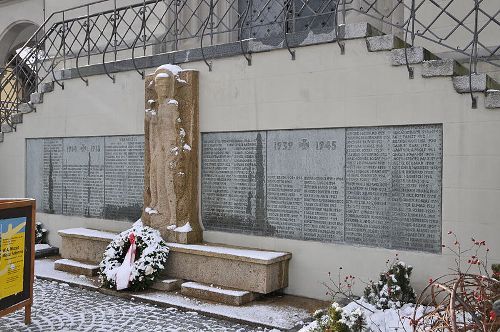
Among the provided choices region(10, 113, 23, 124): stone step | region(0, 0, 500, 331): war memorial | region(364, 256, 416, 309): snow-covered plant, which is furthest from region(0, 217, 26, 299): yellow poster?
region(10, 113, 23, 124): stone step

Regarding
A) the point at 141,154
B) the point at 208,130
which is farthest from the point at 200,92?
the point at 141,154

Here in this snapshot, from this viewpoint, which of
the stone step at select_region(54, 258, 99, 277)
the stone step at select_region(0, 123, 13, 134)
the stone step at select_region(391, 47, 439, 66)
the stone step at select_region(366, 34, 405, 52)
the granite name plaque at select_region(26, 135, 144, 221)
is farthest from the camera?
the stone step at select_region(0, 123, 13, 134)

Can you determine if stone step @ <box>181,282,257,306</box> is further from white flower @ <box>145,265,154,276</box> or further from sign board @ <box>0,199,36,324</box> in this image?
sign board @ <box>0,199,36,324</box>

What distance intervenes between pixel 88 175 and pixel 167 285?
334 cm

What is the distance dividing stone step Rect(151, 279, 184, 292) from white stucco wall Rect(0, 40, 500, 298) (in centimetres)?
85

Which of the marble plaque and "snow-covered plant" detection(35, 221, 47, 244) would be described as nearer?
the marble plaque

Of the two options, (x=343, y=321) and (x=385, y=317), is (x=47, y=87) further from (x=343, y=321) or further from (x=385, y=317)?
(x=343, y=321)

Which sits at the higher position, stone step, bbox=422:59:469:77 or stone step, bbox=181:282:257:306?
stone step, bbox=422:59:469:77

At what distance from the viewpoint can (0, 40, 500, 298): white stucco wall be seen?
6023mm

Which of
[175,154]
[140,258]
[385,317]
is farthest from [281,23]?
[385,317]

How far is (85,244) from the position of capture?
362 inches

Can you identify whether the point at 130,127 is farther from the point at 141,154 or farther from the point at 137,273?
the point at 137,273

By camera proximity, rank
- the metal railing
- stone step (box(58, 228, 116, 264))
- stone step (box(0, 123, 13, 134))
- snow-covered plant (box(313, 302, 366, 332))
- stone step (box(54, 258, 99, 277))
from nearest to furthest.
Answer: snow-covered plant (box(313, 302, 366, 332))
the metal railing
stone step (box(54, 258, 99, 277))
stone step (box(58, 228, 116, 264))
stone step (box(0, 123, 13, 134))

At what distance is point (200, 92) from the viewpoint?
27.5 ft
